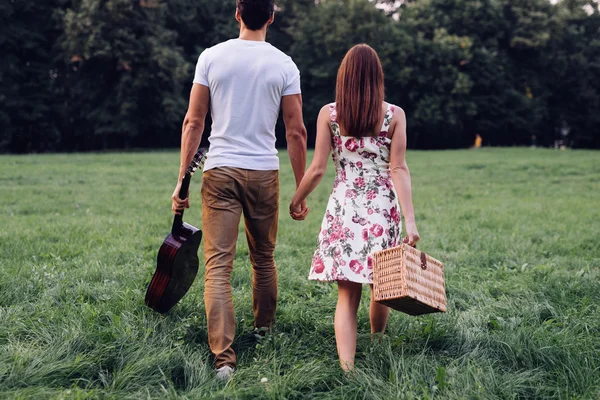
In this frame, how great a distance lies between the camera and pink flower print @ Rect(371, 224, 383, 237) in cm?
348

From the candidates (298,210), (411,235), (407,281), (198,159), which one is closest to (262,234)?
(298,210)

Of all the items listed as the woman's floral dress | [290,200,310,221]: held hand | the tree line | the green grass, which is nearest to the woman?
the woman's floral dress

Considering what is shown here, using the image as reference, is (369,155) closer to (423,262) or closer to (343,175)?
(343,175)

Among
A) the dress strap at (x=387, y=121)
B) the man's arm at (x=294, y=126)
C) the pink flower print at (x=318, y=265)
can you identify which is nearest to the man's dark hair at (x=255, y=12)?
the man's arm at (x=294, y=126)

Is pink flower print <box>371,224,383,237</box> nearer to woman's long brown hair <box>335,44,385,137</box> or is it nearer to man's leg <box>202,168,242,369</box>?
woman's long brown hair <box>335,44,385,137</box>

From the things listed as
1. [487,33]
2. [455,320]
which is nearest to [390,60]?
[487,33]

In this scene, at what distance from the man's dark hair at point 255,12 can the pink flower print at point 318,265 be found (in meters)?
1.42

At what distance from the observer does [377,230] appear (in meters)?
3.49

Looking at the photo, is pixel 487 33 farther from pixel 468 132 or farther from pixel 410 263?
pixel 410 263

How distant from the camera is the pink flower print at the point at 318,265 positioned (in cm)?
353

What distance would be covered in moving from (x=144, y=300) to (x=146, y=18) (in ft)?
112

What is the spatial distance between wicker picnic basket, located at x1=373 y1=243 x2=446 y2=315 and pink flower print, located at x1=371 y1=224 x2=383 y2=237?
183mm

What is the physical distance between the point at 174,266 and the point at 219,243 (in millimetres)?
523

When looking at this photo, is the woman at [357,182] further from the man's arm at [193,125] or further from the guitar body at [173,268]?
the guitar body at [173,268]
